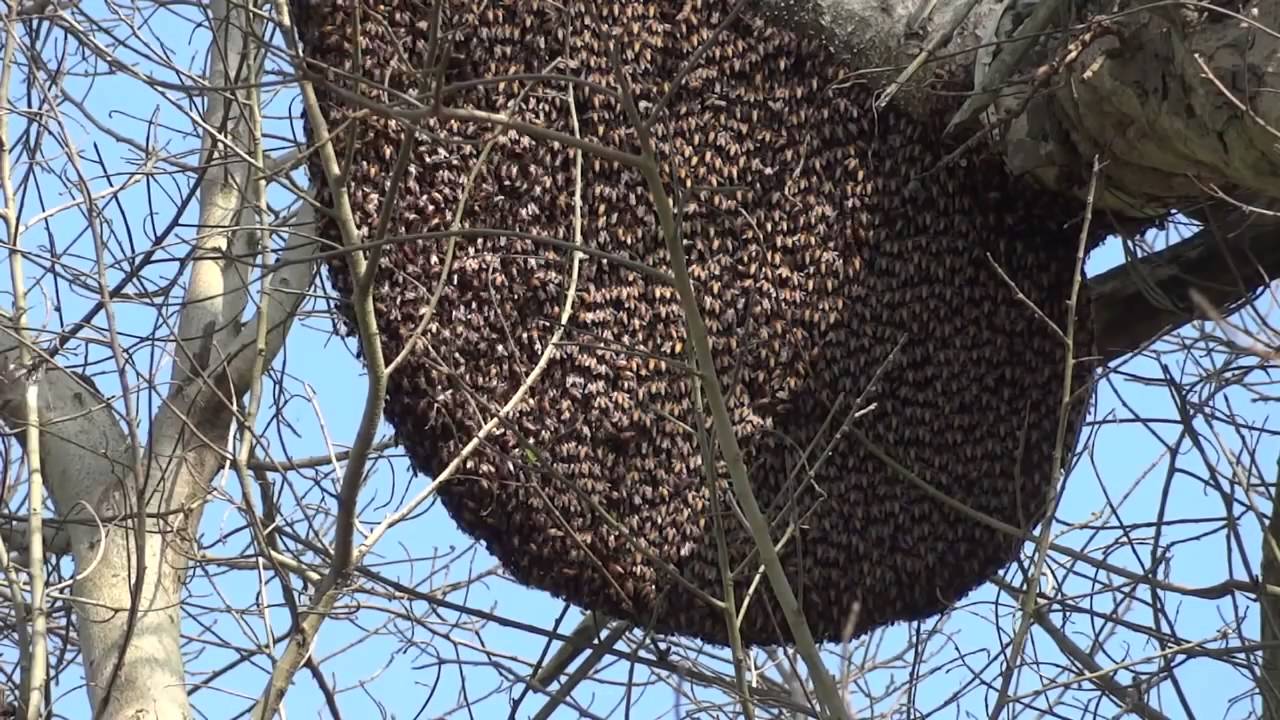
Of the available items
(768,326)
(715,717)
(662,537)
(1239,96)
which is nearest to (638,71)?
(768,326)

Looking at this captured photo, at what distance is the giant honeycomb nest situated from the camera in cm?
372

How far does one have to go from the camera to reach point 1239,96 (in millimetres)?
3092

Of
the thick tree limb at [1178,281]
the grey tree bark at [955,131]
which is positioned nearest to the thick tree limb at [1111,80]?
the grey tree bark at [955,131]

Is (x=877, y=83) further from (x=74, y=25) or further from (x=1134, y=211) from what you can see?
(x=74, y=25)

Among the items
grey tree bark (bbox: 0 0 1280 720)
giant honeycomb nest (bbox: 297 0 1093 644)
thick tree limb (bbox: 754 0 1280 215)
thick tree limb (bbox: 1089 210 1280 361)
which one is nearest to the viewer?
thick tree limb (bbox: 754 0 1280 215)

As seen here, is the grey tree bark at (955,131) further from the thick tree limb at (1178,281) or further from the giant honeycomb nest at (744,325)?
the giant honeycomb nest at (744,325)

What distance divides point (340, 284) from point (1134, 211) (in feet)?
6.88

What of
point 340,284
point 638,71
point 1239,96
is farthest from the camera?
point 638,71

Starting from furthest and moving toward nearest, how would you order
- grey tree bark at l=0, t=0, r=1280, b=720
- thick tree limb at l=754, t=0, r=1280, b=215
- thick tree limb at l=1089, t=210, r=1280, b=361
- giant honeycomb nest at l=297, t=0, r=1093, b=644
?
thick tree limb at l=1089, t=210, r=1280, b=361 → giant honeycomb nest at l=297, t=0, r=1093, b=644 → grey tree bark at l=0, t=0, r=1280, b=720 → thick tree limb at l=754, t=0, r=1280, b=215

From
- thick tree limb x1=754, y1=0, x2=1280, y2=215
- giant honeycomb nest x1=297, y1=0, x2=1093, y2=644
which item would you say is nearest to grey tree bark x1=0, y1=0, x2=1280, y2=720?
thick tree limb x1=754, y1=0, x2=1280, y2=215

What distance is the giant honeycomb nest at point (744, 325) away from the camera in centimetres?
372

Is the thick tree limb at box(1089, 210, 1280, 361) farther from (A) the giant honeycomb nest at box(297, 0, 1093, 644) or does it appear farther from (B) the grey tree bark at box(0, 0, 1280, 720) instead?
(A) the giant honeycomb nest at box(297, 0, 1093, 644)

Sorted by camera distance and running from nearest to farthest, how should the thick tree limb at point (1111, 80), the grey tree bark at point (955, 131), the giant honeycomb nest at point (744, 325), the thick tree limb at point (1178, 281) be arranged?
the thick tree limb at point (1111, 80)
the grey tree bark at point (955, 131)
the giant honeycomb nest at point (744, 325)
the thick tree limb at point (1178, 281)

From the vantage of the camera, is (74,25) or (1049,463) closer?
(74,25)
